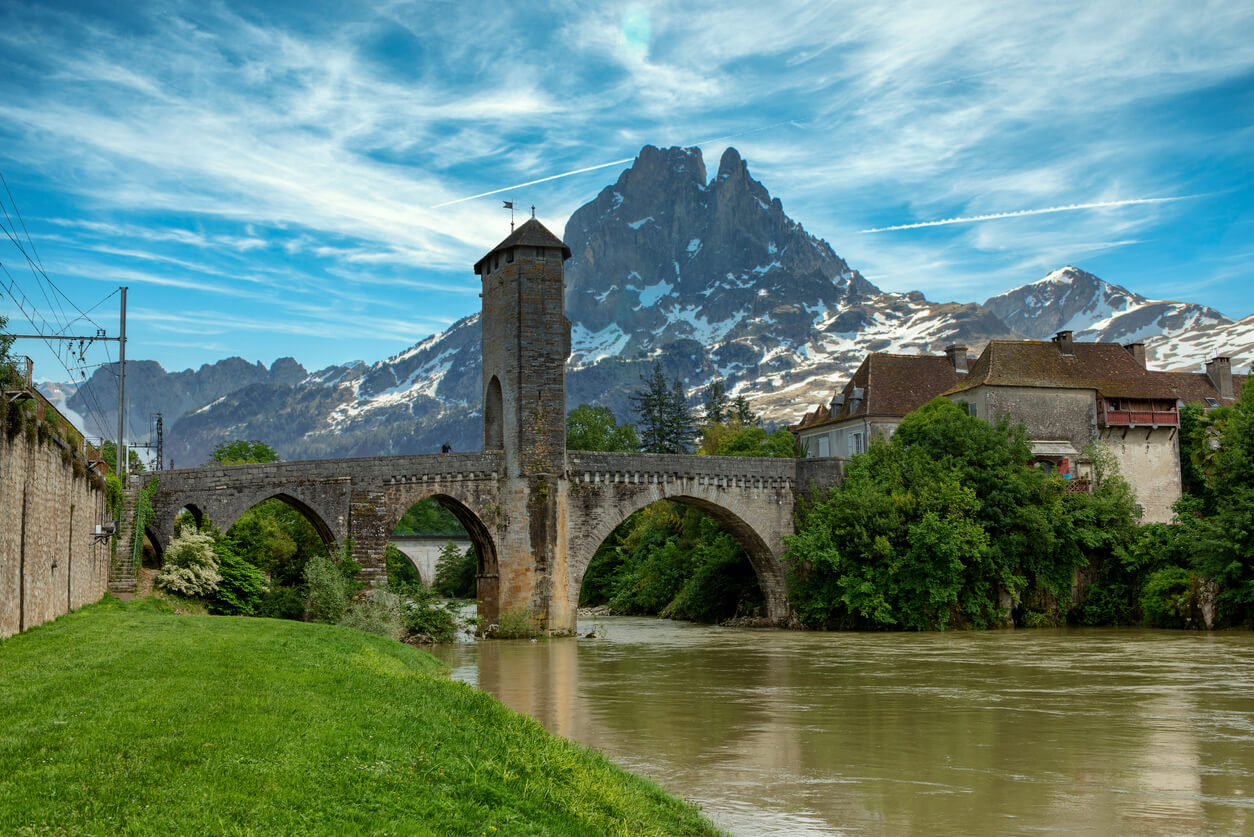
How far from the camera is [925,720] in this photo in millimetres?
15805

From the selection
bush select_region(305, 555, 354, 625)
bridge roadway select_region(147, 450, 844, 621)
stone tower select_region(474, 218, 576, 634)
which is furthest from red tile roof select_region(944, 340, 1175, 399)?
bush select_region(305, 555, 354, 625)

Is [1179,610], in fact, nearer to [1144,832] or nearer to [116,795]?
[1144,832]

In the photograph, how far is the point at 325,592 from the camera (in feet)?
94.5

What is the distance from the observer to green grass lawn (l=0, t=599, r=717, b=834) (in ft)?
20.3

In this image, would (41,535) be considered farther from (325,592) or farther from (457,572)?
(457,572)

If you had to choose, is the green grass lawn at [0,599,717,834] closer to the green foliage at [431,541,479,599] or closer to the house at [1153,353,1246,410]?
the house at [1153,353,1246,410]

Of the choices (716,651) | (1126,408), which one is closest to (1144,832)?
(716,651)

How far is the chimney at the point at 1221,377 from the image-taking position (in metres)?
52.5

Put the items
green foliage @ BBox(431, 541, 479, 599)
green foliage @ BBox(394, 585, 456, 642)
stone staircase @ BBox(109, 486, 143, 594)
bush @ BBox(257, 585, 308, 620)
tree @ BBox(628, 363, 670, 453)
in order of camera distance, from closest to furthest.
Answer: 1. stone staircase @ BBox(109, 486, 143, 594)
2. bush @ BBox(257, 585, 308, 620)
3. green foliage @ BBox(394, 585, 456, 642)
4. green foliage @ BBox(431, 541, 479, 599)
5. tree @ BBox(628, 363, 670, 453)

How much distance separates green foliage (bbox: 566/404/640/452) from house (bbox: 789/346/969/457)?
2012 centimetres

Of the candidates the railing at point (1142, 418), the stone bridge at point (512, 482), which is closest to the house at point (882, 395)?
the railing at point (1142, 418)

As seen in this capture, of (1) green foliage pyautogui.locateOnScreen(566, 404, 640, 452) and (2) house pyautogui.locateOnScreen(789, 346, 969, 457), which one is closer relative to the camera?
(2) house pyautogui.locateOnScreen(789, 346, 969, 457)

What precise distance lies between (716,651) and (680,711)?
12582mm

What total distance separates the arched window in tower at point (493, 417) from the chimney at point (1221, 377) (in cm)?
3626
